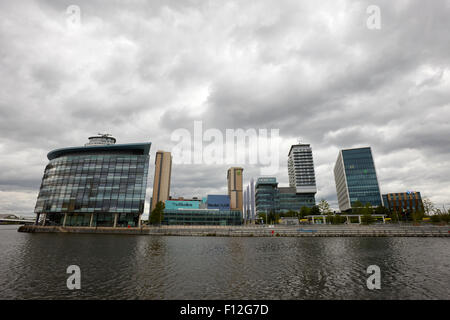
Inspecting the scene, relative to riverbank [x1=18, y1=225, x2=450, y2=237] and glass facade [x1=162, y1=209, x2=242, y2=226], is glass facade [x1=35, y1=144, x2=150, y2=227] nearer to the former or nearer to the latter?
riverbank [x1=18, y1=225, x2=450, y2=237]

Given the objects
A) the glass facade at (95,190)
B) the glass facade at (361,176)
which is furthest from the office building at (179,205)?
the glass facade at (361,176)

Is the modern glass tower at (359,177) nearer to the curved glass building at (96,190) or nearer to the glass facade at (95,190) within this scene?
the curved glass building at (96,190)

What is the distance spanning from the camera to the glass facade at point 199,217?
5925 inches

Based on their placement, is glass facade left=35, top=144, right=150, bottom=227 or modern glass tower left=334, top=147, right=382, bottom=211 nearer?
glass facade left=35, top=144, right=150, bottom=227

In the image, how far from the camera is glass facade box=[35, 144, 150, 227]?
97.9m

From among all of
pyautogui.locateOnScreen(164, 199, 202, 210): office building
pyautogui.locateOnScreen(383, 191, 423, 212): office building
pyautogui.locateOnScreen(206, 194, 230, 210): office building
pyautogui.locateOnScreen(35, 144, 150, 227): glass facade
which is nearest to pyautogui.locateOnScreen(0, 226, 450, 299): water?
pyautogui.locateOnScreen(35, 144, 150, 227): glass facade

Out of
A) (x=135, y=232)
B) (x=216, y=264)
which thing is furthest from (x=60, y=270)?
(x=135, y=232)

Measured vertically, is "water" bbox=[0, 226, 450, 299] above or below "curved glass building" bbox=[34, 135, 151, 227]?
below

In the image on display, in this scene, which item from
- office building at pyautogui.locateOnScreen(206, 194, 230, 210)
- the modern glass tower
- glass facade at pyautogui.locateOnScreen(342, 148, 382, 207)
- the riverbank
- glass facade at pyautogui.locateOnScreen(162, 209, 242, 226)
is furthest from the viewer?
the modern glass tower

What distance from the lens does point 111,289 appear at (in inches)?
711

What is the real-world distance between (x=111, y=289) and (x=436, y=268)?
34.1 m

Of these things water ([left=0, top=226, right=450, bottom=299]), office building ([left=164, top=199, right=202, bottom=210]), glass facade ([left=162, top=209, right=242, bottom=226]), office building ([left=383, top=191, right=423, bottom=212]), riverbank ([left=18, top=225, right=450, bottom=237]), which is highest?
office building ([left=383, top=191, right=423, bottom=212])
